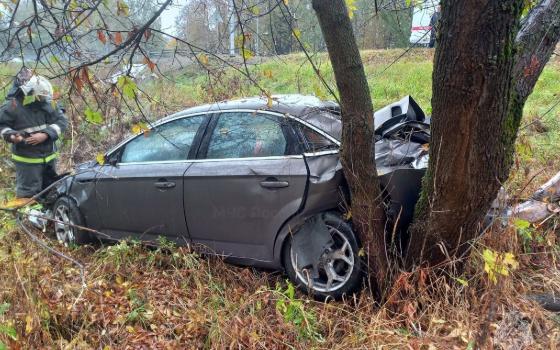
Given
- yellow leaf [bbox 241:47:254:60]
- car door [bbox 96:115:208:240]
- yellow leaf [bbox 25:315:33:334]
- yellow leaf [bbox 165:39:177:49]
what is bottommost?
yellow leaf [bbox 25:315:33:334]

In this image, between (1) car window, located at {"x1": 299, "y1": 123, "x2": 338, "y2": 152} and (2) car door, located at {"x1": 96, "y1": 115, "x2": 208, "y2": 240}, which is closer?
(1) car window, located at {"x1": 299, "y1": 123, "x2": 338, "y2": 152}

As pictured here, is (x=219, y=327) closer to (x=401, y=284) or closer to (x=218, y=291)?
(x=218, y=291)

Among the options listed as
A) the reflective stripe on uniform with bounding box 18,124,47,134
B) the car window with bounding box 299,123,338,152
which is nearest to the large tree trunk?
the car window with bounding box 299,123,338,152

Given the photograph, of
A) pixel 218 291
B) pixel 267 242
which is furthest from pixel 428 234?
pixel 218 291

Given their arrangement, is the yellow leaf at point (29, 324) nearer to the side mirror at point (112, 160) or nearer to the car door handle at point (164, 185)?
the car door handle at point (164, 185)

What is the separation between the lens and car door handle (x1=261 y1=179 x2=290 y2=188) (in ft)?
10.8

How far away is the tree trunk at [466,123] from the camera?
2.19 meters

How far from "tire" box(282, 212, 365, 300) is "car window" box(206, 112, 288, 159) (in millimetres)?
672

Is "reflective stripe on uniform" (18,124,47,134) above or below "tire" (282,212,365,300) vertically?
above

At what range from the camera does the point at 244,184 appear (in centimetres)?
346

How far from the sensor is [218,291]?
3.42 metres

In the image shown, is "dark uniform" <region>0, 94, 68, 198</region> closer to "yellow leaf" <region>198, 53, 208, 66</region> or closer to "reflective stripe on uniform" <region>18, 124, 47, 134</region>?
"reflective stripe on uniform" <region>18, 124, 47, 134</region>

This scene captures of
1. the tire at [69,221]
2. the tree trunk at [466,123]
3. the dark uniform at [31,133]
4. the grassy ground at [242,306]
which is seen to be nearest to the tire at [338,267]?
the grassy ground at [242,306]

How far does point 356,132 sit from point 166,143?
1.96 metres
